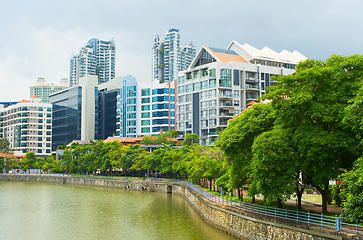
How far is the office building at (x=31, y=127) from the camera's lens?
185750 millimetres

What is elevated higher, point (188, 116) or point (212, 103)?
point (212, 103)

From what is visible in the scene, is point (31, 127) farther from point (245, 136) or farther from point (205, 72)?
point (245, 136)

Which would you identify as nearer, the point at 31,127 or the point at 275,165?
the point at 275,165

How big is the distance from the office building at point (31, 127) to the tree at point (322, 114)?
6736 inches

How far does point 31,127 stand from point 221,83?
10753 cm

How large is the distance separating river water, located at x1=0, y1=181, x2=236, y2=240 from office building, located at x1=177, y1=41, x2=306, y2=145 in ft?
148

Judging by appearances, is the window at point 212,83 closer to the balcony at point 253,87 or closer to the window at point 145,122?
the balcony at point 253,87

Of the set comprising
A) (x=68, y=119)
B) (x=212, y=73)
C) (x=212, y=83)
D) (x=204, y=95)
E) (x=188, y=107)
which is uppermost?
(x=212, y=73)

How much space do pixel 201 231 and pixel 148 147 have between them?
86.4m

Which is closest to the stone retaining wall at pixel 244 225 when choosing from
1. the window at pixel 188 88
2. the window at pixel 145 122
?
the window at pixel 188 88

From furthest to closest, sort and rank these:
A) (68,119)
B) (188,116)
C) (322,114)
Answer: (68,119)
(188,116)
(322,114)

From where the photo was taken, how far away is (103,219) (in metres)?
51.8

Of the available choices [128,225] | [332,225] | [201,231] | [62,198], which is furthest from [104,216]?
[332,225]

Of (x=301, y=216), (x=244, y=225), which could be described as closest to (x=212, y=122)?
(x=244, y=225)
